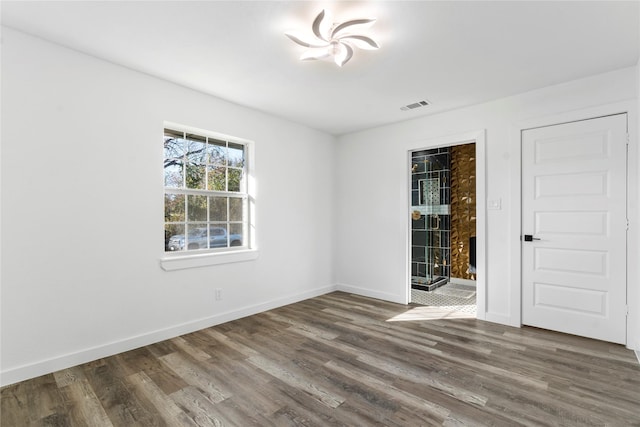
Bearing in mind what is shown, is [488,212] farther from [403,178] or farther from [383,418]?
[383,418]

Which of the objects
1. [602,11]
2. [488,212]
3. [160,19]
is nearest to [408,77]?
[602,11]

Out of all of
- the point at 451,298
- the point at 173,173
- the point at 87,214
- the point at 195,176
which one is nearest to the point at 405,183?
the point at 451,298

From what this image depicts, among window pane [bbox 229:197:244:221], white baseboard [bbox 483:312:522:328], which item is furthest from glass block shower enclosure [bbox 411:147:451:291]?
window pane [bbox 229:197:244:221]

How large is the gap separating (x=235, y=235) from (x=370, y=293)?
2227mm

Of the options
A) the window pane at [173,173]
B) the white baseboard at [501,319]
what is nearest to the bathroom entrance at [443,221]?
the white baseboard at [501,319]

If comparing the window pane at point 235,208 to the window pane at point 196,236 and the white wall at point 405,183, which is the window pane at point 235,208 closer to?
the window pane at point 196,236

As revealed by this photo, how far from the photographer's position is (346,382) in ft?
7.55

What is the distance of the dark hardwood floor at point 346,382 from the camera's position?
6.27ft

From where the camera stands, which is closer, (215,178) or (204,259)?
(204,259)

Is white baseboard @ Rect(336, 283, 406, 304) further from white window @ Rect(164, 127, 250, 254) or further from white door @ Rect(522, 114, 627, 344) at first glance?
white window @ Rect(164, 127, 250, 254)

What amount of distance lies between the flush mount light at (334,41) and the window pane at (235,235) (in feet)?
7.15

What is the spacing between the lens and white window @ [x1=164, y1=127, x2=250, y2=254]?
3305mm

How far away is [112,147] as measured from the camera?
279 cm

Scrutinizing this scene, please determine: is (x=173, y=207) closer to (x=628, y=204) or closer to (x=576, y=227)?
(x=576, y=227)
